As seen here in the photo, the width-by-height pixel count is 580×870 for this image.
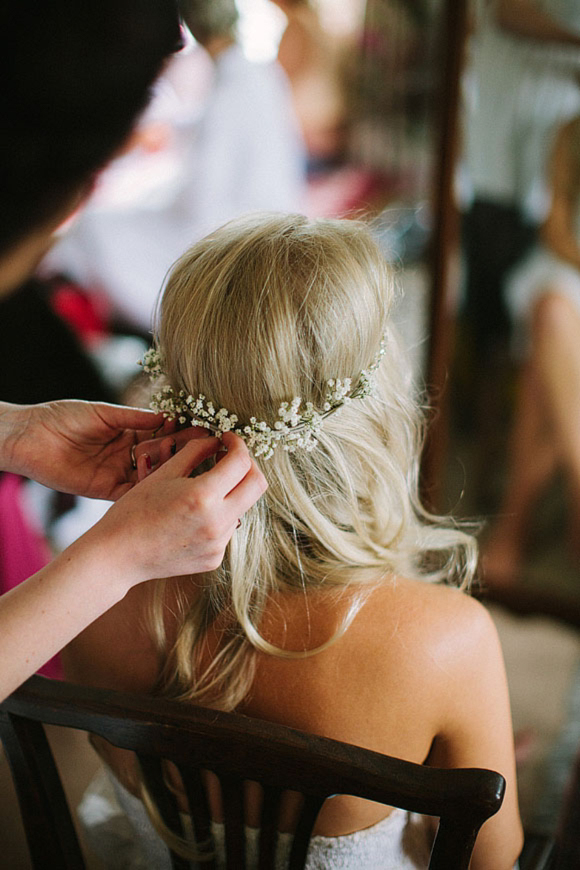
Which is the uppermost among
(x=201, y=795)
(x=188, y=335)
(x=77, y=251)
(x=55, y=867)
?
(x=188, y=335)

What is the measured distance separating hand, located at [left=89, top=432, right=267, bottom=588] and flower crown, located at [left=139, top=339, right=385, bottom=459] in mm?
60

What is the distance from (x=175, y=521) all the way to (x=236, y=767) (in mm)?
230

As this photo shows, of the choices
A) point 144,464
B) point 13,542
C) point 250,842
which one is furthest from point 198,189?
point 250,842

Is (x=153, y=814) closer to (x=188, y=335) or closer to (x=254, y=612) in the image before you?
(x=254, y=612)

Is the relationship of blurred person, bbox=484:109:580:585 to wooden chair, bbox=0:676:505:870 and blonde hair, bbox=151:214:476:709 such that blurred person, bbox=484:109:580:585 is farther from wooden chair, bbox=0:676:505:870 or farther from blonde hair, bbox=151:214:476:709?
wooden chair, bbox=0:676:505:870

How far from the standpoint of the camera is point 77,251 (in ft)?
7.07

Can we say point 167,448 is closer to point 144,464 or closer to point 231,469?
point 144,464

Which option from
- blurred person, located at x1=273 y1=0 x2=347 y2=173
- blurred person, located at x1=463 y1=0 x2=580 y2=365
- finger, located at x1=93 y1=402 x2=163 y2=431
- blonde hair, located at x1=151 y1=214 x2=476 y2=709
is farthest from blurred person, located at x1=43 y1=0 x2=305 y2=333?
blonde hair, located at x1=151 y1=214 x2=476 y2=709

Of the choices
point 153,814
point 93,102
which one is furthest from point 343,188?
point 153,814

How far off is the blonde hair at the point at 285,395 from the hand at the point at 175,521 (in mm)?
105

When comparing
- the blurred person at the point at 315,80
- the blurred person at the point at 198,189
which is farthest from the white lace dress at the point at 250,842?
the blurred person at the point at 315,80

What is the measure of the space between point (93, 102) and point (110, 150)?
25 cm

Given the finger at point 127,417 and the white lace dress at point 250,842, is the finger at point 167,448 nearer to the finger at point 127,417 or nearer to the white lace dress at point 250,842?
the finger at point 127,417

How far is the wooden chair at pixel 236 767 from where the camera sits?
543 millimetres
